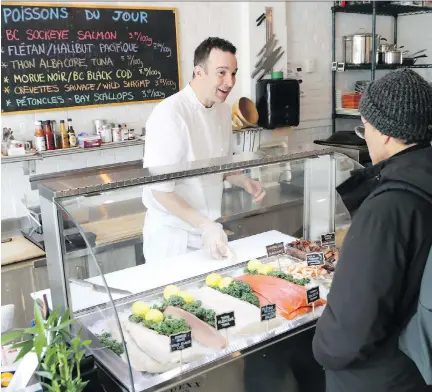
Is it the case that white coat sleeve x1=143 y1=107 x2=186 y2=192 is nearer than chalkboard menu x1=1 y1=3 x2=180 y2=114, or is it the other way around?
white coat sleeve x1=143 y1=107 x2=186 y2=192

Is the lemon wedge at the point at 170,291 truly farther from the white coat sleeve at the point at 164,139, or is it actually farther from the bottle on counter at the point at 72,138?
the bottle on counter at the point at 72,138

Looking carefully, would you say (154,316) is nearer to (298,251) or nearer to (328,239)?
(298,251)

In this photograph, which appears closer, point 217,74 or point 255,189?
point 255,189

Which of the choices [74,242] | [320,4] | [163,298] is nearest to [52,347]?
[74,242]

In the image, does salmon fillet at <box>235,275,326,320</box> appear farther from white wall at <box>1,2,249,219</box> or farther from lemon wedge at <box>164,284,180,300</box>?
white wall at <box>1,2,249,219</box>

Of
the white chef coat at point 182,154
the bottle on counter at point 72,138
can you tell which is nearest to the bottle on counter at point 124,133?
the bottle on counter at point 72,138

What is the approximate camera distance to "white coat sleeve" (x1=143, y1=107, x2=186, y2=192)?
2.38 m

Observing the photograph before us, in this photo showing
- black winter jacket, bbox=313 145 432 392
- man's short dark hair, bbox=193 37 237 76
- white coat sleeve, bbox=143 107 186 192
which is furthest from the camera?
man's short dark hair, bbox=193 37 237 76

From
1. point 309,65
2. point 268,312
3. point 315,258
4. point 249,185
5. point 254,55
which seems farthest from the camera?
point 309,65

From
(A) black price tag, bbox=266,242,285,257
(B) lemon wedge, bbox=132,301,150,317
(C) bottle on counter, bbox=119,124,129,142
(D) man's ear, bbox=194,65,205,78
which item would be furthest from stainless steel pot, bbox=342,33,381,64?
(B) lemon wedge, bbox=132,301,150,317

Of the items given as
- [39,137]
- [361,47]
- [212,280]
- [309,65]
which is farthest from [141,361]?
[361,47]

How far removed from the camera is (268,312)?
1688mm

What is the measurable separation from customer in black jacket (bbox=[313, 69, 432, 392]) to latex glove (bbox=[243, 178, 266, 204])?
84cm

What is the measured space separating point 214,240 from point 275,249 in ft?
0.85
